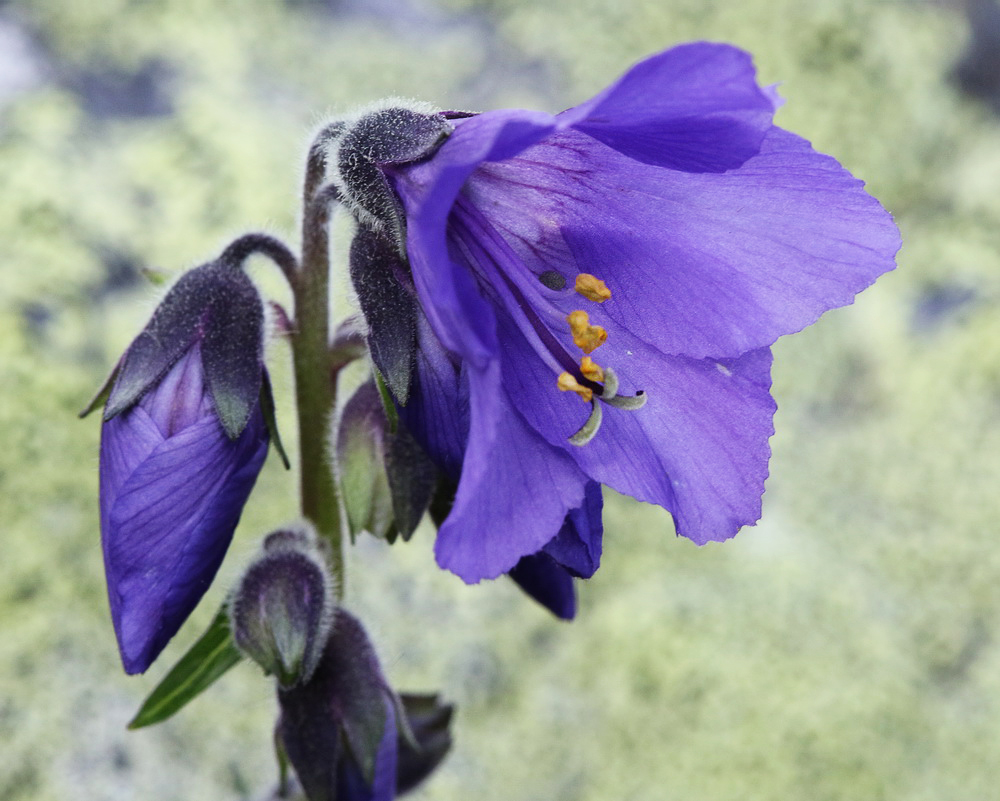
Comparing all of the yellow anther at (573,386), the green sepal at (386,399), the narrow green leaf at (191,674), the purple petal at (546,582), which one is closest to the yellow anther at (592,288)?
the yellow anther at (573,386)

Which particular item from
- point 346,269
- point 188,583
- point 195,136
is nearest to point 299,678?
point 188,583

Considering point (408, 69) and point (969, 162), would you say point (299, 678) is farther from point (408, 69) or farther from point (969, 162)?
point (969, 162)

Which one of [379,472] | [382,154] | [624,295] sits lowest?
[379,472]

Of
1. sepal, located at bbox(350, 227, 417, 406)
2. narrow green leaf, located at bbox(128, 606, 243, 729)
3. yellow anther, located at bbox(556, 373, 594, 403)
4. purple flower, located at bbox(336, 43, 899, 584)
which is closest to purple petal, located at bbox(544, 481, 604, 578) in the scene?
purple flower, located at bbox(336, 43, 899, 584)

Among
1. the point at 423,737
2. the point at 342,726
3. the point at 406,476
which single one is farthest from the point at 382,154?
the point at 423,737

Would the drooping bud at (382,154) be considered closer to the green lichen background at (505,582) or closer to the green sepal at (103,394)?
the green sepal at (103,394)

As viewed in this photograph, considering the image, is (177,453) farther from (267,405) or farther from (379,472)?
(379,472)
